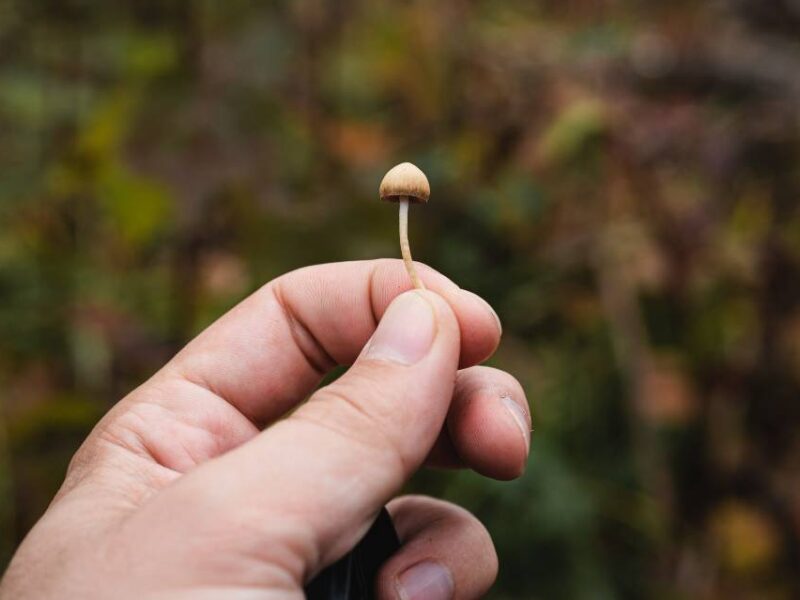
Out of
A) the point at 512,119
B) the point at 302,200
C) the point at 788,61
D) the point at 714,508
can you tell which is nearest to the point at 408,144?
the point at 512,119

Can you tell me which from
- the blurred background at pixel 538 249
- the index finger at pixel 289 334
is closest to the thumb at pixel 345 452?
the index finger at pixel 289 334

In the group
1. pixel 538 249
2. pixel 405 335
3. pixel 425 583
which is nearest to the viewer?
pixel 405 335

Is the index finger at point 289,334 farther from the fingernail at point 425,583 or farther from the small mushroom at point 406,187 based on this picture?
the fingernail at point 425,583

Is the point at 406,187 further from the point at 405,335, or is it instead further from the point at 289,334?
the point at 289,334

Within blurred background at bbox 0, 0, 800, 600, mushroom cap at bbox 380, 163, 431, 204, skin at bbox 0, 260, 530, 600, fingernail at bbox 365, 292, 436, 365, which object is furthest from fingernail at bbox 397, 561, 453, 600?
blurred background at bbox 0, 0, 800, 600

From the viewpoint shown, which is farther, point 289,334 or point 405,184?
point 289,334

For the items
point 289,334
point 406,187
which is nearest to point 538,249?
point 289,334
